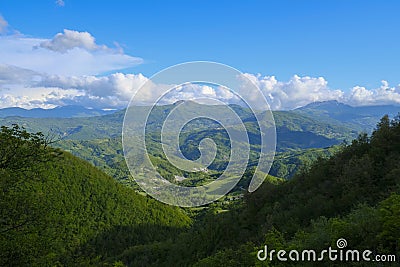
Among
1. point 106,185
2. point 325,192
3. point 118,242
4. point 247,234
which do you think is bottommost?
point 118,242

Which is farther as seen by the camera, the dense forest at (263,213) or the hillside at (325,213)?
the dense forest at (263,213)

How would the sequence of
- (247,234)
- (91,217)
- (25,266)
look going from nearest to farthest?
(25,266) < (247,234) < (91,217)

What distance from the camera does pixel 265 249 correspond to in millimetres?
16188

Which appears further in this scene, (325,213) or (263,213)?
(263,213)

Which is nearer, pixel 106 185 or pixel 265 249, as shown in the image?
pixel 265 249

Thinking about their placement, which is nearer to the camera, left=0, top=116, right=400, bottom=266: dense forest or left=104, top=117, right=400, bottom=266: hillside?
left=104, top=117, right=400, bottom=266: hillside

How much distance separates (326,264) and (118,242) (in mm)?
143628

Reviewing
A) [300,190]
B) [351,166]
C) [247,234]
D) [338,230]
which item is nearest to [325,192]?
[351,166]

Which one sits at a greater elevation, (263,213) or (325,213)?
(325,213)

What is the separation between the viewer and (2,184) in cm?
1562

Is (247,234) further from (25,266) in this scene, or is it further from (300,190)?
(25,266)

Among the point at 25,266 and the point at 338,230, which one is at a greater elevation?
the point at 338,230

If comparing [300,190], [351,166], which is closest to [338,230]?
[351,166]

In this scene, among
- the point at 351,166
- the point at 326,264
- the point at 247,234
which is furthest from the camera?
the point at 247,234
